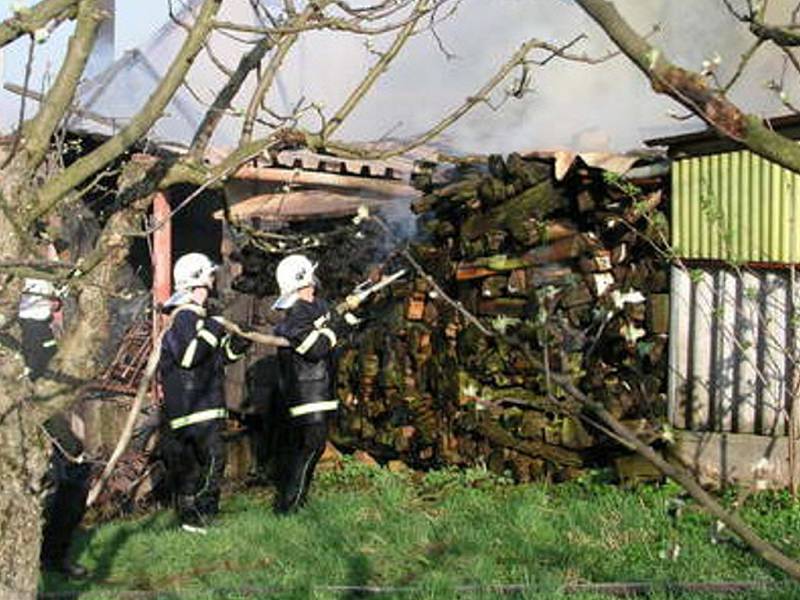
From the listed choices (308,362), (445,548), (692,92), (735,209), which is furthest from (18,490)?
(735,209)

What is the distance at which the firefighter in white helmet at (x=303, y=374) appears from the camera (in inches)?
355

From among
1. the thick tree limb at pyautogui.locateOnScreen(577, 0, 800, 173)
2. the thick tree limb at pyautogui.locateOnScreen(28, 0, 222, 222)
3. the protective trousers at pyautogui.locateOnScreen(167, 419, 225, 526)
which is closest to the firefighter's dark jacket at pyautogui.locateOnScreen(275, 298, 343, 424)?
the protective trousers at pyautogui.locateOnScreen(167, 419, 225, 526)

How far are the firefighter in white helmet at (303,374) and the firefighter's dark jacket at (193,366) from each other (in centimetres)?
51

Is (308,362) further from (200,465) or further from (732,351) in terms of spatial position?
(732,351)

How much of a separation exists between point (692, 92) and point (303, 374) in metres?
7.44

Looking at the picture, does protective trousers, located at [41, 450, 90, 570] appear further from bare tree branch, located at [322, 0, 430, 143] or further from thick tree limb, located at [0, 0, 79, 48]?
thick tree limb, located at [0, 0, 79, 48]

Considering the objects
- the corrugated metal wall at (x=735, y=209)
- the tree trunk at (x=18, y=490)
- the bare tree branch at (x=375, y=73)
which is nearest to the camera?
the tree trunk at (x=18, y=490)

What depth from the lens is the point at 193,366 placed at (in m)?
8.88

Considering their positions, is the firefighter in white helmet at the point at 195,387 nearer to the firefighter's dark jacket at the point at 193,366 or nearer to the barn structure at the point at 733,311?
the firefighter's dark jacket at the point at 193,366

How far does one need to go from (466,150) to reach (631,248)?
3.94 m

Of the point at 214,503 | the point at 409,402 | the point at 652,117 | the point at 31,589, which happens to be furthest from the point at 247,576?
the point at 652,117

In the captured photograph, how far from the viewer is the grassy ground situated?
20.2 ft

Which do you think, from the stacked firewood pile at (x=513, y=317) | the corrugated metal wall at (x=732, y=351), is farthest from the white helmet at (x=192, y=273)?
the corrugated metal wall at (x=732, y=351)

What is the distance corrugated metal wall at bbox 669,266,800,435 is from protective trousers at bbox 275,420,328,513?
2668 mm
